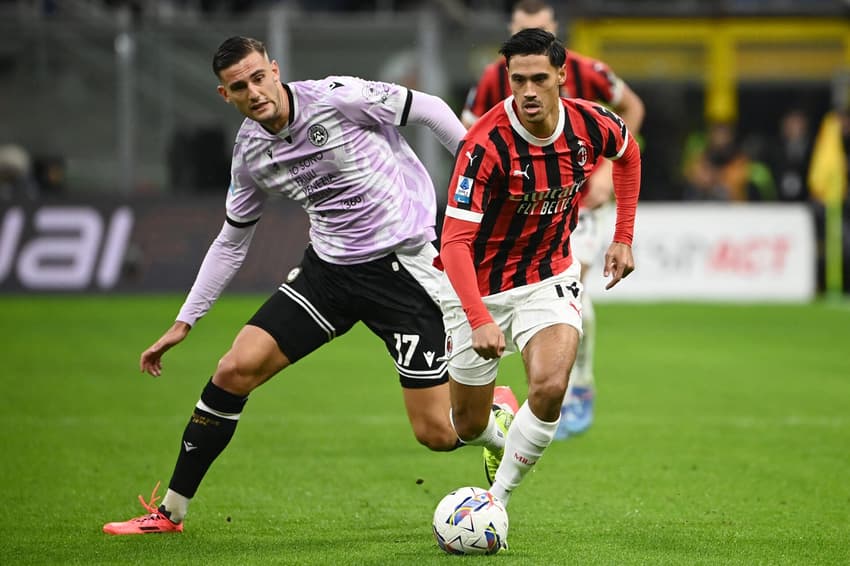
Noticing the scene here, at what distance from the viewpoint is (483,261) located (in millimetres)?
6230

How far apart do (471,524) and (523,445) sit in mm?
401

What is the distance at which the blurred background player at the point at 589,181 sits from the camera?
8664 millimetres

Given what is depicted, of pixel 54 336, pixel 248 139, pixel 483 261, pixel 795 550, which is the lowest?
pixel 54 336

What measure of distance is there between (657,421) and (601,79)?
233cm

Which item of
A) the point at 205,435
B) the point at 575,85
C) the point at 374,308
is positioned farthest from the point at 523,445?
the point at 575,85

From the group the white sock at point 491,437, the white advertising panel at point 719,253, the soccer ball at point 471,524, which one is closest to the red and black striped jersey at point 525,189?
the white sock at point 491,437

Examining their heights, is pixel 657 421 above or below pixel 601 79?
below

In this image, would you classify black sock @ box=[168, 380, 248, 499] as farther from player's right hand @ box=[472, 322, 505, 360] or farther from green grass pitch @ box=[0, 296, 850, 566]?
player's right hand @ box=[472, 322, 505, 360]

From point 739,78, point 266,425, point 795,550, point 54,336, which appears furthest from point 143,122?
point 795,550

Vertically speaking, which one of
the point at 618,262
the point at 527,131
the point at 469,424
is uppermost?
the point at 527,131

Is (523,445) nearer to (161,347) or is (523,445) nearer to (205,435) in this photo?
(205,435)

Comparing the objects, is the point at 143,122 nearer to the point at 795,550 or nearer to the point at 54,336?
the point at 54,336

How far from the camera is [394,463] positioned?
8039 mm

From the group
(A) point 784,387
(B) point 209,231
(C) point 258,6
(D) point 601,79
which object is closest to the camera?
(D) point 601,79
